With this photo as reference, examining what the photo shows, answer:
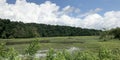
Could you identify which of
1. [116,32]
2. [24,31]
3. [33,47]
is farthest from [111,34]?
[33,47]

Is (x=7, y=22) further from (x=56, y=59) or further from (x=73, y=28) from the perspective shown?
(x=56, y=59)

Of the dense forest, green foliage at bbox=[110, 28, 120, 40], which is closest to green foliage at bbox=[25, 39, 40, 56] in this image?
green foliage at bbox=[110, 28, 120, 40]

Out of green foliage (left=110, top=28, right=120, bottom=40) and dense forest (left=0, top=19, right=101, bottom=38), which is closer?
green foliage (left=110, top=28, right=120, bottom=40)

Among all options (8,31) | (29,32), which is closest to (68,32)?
(29,32)

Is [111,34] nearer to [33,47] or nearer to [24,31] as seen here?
[24,31]

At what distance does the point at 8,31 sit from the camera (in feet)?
405

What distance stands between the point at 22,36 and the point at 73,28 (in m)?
55.4

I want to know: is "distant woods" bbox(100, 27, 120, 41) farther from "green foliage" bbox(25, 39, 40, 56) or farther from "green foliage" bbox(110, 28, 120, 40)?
"green foliage" bbox(25, 39, 40, 56)

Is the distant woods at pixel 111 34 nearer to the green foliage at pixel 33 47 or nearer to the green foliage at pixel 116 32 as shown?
the green foliage at pixel 116 32

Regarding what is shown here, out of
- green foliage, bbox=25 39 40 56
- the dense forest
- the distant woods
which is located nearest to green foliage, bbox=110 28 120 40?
the distant woods

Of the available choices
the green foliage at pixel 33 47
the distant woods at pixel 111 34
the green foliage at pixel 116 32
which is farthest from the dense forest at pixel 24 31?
the green foliage at pixel 33 47

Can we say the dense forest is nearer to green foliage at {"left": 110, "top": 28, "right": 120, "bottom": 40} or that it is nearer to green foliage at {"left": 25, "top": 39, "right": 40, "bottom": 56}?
green foliage at {"left": 110, "top": 28, "right": 120, "bottom": 40}

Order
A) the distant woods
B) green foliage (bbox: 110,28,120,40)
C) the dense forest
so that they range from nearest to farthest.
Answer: green foliage (bbox: 110,28,120,40)
the distant woods
the dense forest

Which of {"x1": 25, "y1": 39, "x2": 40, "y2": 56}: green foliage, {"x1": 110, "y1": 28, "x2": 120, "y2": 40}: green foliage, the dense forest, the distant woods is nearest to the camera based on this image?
{"x1": 25, "y1": 39, "x2": 40, "y2": 56}: green foliage
